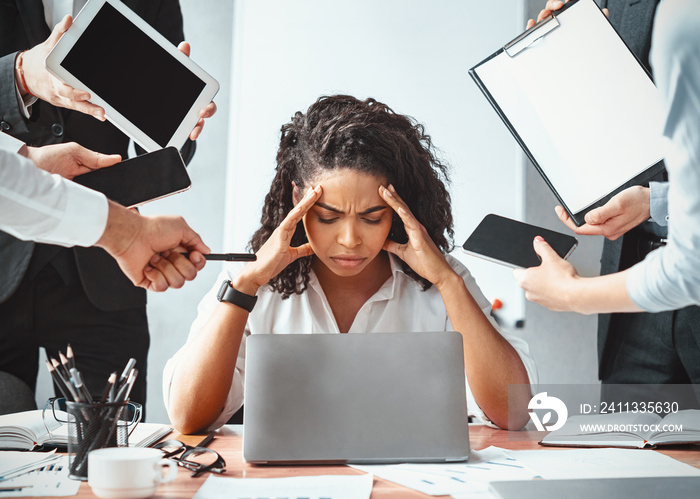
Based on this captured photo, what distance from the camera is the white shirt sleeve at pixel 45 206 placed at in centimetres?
87

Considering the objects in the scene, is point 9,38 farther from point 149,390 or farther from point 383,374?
point 149,390

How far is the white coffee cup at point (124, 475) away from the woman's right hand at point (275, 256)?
2.04 ft

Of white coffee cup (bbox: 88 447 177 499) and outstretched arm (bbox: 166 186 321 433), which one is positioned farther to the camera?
outstretched arm (bbox: 166 186 321 433)

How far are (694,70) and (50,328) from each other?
1503mm

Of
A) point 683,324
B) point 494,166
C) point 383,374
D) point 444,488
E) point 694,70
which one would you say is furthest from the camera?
point 494,166

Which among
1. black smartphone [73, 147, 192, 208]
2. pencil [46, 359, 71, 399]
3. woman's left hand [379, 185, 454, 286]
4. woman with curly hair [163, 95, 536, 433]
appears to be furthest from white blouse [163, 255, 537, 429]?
pencil [46, 359, 71, 399]

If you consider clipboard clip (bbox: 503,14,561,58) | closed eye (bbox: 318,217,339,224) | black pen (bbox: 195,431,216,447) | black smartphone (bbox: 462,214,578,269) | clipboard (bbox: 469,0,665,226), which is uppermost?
clipboard clip (bbox: 503,14,561,58)

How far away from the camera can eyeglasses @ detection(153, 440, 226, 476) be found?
3.01ft

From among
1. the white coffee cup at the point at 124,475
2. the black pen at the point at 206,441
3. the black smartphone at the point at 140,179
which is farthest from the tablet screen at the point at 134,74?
the white coffee cup at the point at 124,475

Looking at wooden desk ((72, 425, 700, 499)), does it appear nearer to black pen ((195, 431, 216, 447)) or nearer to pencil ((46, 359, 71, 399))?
black pen ((195, 431, 216, 447))

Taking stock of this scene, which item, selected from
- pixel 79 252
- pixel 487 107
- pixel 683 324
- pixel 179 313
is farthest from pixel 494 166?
pixel 79 252

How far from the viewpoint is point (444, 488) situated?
32.9 inches

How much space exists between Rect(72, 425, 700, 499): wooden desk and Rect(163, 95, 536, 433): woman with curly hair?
11 cm

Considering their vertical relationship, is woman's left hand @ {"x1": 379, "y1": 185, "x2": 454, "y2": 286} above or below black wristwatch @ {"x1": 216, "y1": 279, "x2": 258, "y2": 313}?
above
